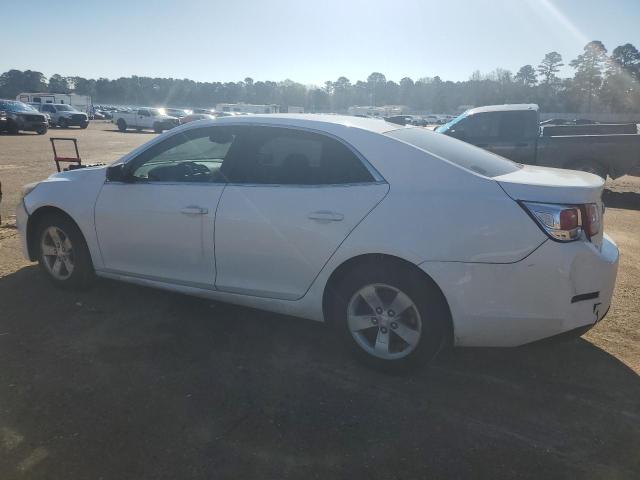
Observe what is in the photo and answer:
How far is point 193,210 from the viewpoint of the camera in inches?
144

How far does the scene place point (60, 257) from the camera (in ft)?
14.8

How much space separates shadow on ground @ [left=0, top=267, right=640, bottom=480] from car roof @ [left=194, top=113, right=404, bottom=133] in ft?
5.15

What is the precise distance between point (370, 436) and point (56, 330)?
2.59 metres

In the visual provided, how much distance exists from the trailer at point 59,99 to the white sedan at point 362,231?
5658 centimetres

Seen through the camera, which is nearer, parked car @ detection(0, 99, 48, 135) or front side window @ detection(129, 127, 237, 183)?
front side window @ detection(129, 127, 237, 183)

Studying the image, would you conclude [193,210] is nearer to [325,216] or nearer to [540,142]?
[325,216]

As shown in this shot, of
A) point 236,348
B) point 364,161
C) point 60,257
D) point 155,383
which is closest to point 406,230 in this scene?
point 364,161

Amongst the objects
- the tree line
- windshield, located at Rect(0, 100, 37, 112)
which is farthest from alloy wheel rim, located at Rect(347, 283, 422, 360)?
the tree line

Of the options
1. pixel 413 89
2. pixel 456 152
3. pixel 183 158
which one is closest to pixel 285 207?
pixel 456 152

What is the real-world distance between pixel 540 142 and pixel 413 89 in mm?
107384

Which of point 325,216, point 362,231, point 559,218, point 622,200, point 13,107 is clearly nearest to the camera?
point 559,218

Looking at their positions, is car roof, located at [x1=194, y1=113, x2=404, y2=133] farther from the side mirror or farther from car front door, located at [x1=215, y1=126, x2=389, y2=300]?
the side mirror

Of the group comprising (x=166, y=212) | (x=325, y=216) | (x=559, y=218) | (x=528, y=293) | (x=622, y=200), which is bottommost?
(x=622, y=200)

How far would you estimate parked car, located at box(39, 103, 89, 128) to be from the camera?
116 ft
